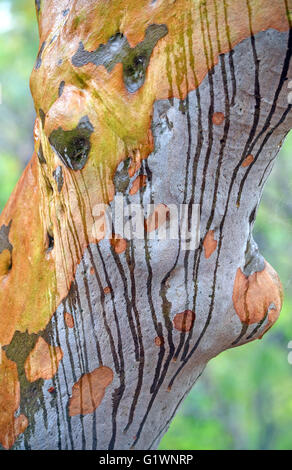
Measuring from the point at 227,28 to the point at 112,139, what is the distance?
36 cm

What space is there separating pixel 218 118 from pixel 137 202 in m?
0.28

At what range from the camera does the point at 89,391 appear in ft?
4.70

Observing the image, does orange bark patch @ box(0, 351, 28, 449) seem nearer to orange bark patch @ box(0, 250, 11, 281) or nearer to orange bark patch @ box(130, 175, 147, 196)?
orange bark patch @ box(0, 250, 11, 281)

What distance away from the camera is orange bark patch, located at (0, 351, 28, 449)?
1.49 m

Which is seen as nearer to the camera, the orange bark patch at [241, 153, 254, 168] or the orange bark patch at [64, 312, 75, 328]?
the orange bark patch at [241, 153, 254, 168]

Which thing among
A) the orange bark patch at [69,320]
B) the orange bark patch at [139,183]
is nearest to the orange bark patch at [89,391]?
the orange bark patch at [69,320]

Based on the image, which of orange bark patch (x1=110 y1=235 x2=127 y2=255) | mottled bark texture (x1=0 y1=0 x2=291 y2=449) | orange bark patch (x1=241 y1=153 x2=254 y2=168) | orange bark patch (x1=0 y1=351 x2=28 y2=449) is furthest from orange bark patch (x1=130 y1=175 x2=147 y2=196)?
orange bark patch (x1=0 y1=351 x2=28 y2=449)

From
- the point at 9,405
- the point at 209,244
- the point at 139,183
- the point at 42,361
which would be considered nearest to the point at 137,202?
the point at 139,183

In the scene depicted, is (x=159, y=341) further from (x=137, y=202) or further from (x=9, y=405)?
(x=9, y=405)

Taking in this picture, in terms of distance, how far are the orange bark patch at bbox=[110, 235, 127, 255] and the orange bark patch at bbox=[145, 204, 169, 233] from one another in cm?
7

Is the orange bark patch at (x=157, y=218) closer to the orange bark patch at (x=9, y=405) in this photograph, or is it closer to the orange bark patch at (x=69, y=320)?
the orange bark patch at (x=69, y=320)

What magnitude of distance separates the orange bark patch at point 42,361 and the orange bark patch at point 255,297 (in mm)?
518

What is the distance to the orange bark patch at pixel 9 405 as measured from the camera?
149 centimetres
